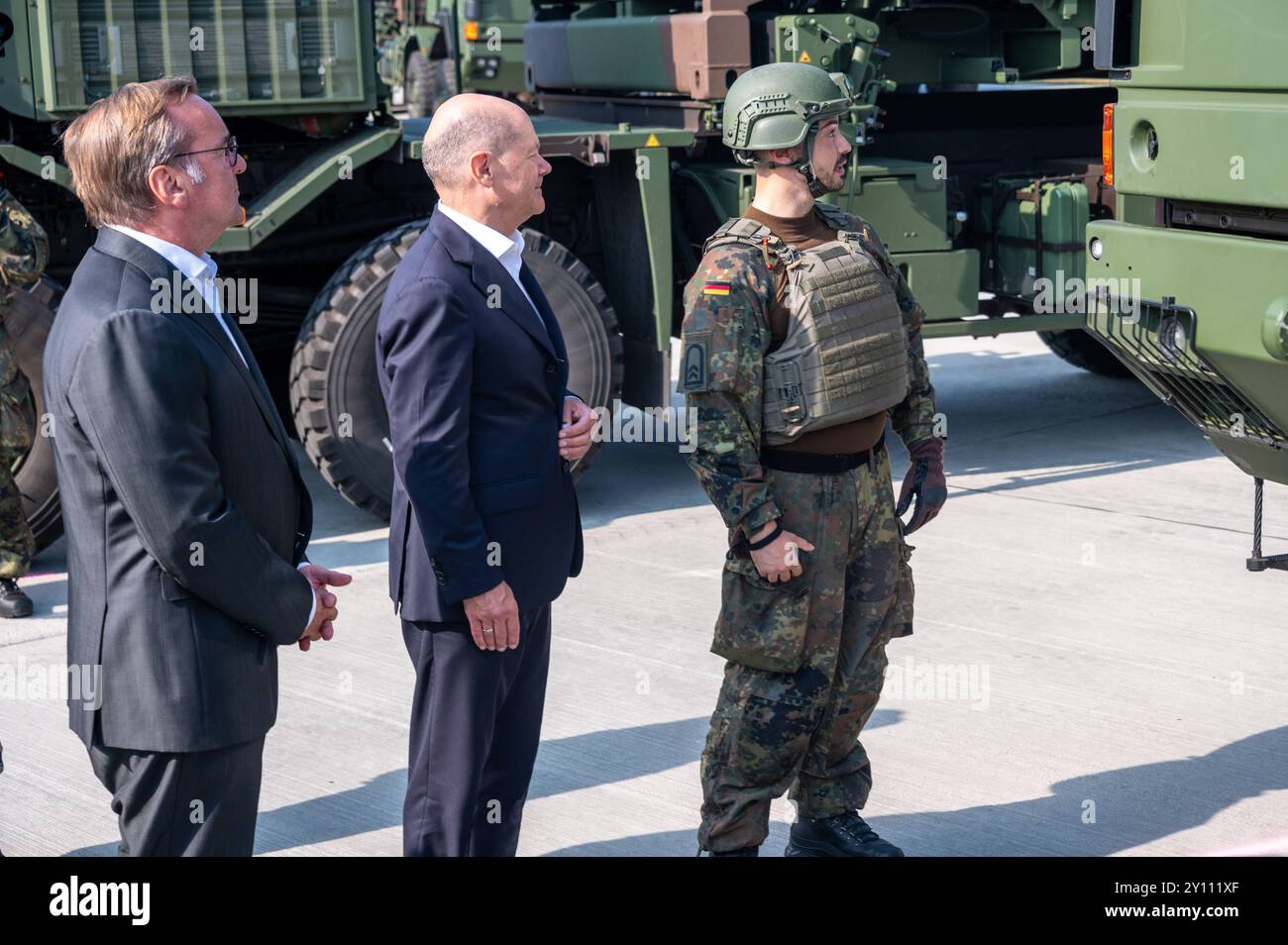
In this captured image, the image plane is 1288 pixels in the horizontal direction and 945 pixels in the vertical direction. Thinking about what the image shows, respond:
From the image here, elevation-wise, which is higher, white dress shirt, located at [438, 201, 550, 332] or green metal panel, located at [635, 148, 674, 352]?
white dress shirt, located at [438, 201, 550, 332]

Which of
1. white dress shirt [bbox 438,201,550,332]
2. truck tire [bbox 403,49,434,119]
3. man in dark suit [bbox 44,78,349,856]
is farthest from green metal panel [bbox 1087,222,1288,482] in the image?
truck tire [bbox 403,49,434,119]

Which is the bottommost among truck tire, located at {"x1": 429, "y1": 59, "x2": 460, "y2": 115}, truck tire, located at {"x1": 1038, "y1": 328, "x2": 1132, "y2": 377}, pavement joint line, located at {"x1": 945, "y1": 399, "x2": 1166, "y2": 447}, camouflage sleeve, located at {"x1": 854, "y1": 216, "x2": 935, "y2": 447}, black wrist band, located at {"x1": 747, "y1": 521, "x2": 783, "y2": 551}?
pavement joint line, located at {"x1": 945, "y1": 399, "x2": 1166, "y2": 447}

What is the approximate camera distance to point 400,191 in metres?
7.72

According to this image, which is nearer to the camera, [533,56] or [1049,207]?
[1049,207]

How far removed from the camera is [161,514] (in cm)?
274

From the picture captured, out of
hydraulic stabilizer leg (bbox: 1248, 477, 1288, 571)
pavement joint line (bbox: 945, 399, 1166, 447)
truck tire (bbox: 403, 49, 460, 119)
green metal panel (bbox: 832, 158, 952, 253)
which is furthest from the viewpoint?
truck tire (bbox: 403, 49, 460, 119)

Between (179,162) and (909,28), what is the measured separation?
20.4 ft

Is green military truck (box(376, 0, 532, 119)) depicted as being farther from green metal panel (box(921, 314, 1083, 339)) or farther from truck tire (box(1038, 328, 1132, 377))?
green metal panel (box(921, 314, 1083, 339))

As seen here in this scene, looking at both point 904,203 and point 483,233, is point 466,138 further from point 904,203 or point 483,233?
point 904,203

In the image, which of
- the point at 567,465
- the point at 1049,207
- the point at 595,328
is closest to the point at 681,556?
the point at 595,328

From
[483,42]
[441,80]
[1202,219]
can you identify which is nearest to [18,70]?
[1202,219]

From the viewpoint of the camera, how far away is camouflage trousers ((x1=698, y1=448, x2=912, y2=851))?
3902 millimetres

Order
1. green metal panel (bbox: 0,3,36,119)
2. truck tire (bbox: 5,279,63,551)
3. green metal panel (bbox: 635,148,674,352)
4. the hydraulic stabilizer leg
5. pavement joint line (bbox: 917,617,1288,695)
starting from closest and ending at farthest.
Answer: the hydraulic stabilizer leg < pavement joint line (bbox: 917,617,1288,695) < green metal panel (bbox: 0,3,36,119) < truck tire (bbox: 5,279,63,551) < green metal panel (bbox: 635,148,674,352)
